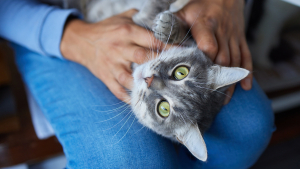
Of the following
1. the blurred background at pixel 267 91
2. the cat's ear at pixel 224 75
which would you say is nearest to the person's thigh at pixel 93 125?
the cat's ear at pixel 224 75

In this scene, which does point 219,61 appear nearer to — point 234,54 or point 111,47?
point 234,54

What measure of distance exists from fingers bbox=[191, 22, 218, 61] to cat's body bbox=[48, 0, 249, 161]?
28mm

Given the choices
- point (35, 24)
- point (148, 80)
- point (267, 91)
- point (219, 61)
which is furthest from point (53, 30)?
point (267, 91)

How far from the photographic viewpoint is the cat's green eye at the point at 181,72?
99 centimetres

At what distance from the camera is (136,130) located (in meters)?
1.03

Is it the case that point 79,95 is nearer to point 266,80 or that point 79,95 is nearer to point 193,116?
point 193,116

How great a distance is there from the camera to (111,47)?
3.63 feet

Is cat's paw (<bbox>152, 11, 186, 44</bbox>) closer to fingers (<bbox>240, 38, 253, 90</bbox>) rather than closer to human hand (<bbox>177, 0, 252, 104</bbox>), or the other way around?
human hand (<bbox>177, 0, 252, 104</bbox>)

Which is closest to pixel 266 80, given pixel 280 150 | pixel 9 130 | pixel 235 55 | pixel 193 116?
pixel 280 150

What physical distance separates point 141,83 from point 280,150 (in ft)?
5.18

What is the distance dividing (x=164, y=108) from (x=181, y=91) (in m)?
0.12

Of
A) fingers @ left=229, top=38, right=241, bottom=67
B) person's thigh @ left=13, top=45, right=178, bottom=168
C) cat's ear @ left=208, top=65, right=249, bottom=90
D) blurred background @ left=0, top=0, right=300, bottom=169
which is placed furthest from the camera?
blurred background @ left=0, top=0, right=300, bottom=169

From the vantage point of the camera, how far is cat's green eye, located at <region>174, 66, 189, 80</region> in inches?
38.9

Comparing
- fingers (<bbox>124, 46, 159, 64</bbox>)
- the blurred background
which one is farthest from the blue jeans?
the blurred background
